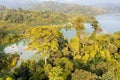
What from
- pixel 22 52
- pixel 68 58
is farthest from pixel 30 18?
pixel 68 58

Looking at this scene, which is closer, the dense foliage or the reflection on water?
the dense foliage

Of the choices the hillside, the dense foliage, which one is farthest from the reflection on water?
the hillside

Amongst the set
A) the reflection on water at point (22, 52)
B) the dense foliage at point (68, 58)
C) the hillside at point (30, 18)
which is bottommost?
the hillside at point (30, 18)

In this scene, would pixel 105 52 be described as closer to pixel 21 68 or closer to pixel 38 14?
pixel 21 68

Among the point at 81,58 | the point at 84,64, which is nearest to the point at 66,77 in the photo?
the point at 84,64

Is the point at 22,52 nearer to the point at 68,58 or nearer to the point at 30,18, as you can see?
the point at 68,58

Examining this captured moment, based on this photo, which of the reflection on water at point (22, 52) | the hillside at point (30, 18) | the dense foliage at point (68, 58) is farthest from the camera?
the hillside at point (30, 18)

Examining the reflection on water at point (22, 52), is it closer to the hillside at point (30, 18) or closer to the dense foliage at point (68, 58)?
the dense foliage at point (68, 58)

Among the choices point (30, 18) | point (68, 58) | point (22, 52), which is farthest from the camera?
point (30, 18)

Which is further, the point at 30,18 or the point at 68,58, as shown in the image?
the point at 30,18

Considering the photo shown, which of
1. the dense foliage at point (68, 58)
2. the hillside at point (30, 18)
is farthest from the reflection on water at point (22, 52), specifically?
the hillside at point (30, 18)

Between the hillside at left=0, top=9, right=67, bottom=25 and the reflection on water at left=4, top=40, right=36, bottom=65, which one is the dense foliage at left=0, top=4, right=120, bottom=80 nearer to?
the reflection on water at left=4, top=40, right=36, bottom=65
